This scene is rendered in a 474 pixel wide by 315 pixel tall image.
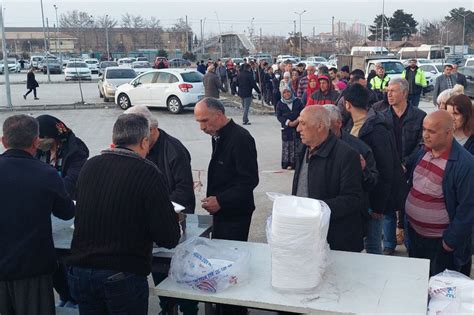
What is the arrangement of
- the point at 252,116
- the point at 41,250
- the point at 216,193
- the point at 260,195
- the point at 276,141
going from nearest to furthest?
the point at 41,250 → the point at 216,193 → the point at 260,195 → the point at 276,141 → the point at 252,116

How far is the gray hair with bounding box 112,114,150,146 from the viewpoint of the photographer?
2.78 meters

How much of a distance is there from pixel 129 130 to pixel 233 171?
1.25m

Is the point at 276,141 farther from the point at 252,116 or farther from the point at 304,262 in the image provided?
the point at 304,262

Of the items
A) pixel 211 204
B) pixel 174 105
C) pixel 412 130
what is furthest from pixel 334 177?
pixel 174 105

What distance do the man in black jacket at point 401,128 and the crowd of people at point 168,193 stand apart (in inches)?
28.4

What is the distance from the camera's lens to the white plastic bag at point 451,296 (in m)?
2.66

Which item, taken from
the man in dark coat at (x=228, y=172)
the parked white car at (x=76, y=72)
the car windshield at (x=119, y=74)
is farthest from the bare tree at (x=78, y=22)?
the man in dark coat at (x=228, y=172)

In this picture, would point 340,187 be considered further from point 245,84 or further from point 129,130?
point 245,84

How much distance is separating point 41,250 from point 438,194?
272 centimetres

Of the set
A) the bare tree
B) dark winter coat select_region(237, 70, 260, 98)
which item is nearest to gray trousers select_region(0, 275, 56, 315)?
dark winter coat select_region(237, 70, 260, 98)

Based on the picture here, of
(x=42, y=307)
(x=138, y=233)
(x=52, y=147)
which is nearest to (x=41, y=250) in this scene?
(x=42, y=307)

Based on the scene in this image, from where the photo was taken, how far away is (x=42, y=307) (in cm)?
312

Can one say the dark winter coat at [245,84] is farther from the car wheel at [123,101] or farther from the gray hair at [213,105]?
the gray hair at [213,105]

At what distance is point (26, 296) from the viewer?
306 centimetres
